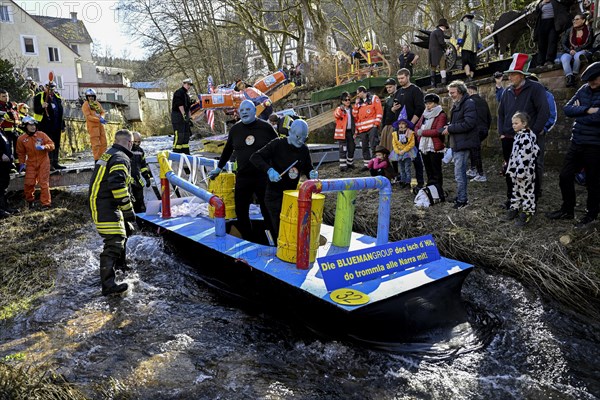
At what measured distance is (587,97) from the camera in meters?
5.09

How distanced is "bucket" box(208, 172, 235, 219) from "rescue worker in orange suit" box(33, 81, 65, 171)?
509 cm

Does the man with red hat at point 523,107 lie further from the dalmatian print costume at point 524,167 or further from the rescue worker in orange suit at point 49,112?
the rescue worker in orange suit at point 49,112

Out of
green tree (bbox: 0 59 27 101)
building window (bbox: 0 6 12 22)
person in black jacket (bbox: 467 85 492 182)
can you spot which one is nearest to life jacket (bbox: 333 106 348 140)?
person in black jacket (bbox: 467 85 492 182)

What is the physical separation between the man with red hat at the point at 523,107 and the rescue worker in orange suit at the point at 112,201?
492cm

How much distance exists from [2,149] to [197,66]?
23.9 meters

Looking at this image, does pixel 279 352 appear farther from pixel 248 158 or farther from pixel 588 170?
pixel 588 170

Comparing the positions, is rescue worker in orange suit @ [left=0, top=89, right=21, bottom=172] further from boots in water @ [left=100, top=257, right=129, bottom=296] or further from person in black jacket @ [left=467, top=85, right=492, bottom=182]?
person in black jacket @ [left=467, top=85, right=492, bottom=182]

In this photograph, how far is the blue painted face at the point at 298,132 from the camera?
4676 mm

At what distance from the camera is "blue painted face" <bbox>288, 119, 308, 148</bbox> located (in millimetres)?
4676

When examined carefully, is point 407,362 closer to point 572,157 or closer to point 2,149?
point 572,157

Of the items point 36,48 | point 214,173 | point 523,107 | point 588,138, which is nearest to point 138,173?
point 214,173

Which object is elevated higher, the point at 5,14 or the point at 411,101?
the point at 5,14

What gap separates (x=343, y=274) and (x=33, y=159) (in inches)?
280

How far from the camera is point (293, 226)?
4.21 metres
